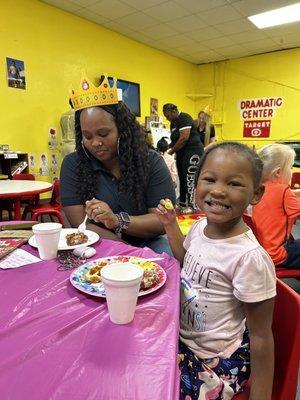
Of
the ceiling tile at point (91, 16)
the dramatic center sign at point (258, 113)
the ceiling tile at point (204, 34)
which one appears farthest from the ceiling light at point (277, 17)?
the ceiling tile at point (91, 16)

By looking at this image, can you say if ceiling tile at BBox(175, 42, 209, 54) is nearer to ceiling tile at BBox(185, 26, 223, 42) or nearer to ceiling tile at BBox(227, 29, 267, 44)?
ceiling tile at BBox(185, 26, 223, 42)

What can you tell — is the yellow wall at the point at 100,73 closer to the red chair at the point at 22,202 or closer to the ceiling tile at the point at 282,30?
the red chair at the point at 22,202

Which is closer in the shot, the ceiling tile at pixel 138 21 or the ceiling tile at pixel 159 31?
the ceiling tile at pixel 138 21

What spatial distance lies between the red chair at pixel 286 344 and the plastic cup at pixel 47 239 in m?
0.72

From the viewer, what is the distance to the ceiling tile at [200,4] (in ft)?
14.7

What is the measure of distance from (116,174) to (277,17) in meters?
5.02

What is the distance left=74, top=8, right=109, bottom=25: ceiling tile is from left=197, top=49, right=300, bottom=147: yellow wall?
364 centimetres

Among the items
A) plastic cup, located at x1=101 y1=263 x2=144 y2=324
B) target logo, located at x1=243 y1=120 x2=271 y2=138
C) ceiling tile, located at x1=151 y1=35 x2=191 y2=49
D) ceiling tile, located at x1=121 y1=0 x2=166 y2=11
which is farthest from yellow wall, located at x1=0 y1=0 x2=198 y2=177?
plastic cup, located at x1=101 y1=263 x2=144 y2=324

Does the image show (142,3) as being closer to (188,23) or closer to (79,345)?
(188,23)

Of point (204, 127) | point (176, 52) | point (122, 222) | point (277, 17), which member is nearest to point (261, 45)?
point (277, 17)

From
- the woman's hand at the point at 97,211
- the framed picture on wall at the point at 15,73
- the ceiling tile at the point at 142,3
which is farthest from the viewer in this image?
the ceiling tile at the point at 142,3

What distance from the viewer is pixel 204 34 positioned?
5863 mm

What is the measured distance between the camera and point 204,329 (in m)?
0.91

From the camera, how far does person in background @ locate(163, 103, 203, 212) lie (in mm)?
4723
